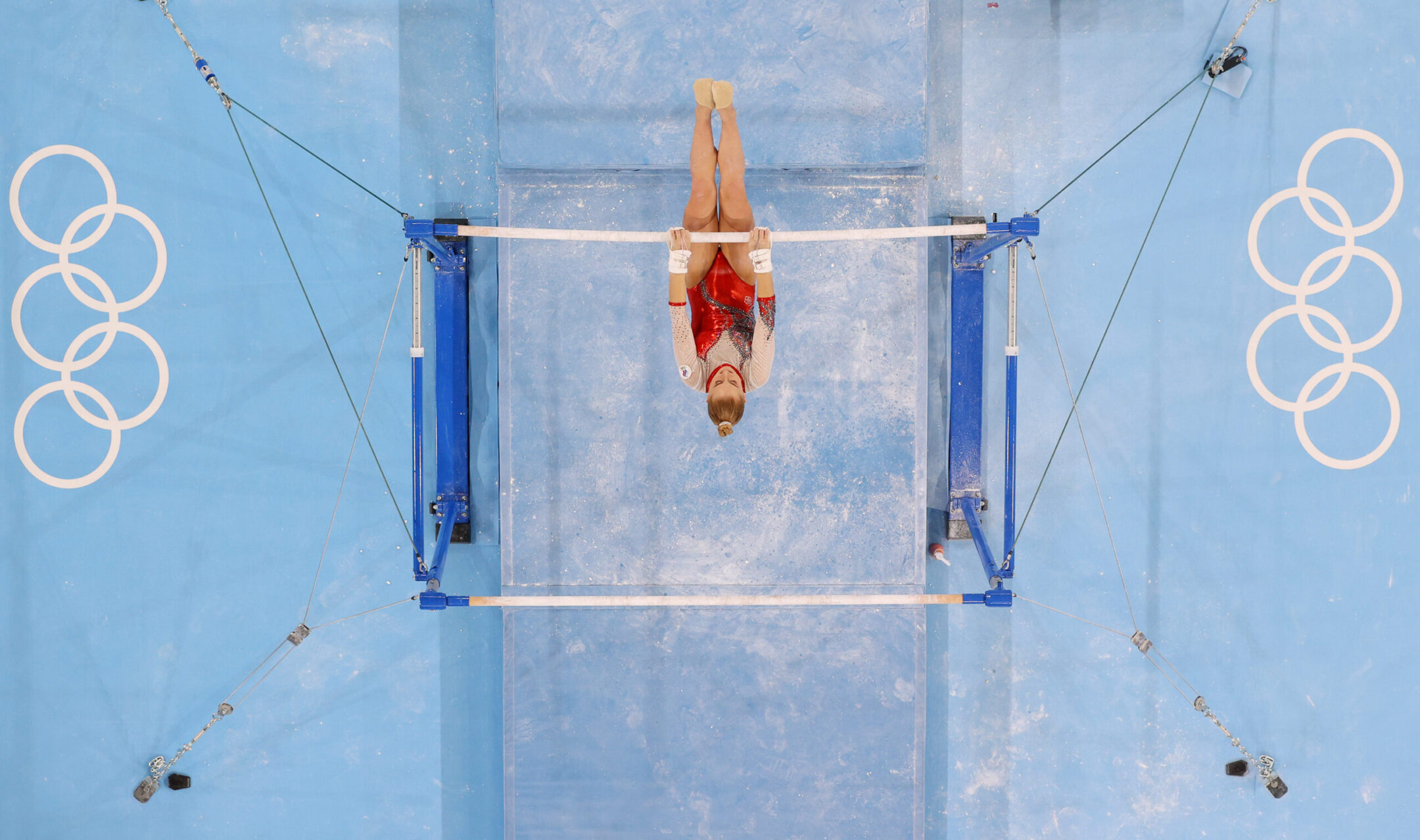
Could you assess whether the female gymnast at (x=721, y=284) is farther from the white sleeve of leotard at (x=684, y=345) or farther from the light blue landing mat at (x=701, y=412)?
the light blue landing mat at (x=701, y=412)

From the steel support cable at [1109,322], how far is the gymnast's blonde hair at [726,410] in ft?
5.97

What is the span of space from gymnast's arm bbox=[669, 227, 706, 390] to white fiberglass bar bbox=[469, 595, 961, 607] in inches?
39.2

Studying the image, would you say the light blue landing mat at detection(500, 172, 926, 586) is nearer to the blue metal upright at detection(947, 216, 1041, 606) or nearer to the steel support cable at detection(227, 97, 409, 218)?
the blue metal upright at detection(947, 216, 1041, 606)

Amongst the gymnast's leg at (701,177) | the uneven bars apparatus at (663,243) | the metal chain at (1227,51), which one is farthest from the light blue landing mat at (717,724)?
the metal chain at (1227,51)

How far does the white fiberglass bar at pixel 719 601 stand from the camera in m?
3.48

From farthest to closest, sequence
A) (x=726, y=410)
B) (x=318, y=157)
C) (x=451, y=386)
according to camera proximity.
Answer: (x=318, y=157) < (x=451, y=386) < (x=726, y=410)

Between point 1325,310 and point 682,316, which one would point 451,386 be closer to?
point 682,316

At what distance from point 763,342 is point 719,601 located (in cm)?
119

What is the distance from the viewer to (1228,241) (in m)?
4.01

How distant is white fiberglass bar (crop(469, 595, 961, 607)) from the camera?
3484 millimetres

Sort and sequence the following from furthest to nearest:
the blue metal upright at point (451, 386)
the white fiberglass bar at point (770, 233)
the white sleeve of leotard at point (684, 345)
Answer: the blue metal upright at point (451, 386) → the white fiberglass bar at point (770, 233) → the white sleeve of leotard at point (684, 345)

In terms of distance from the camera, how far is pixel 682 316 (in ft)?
10.1

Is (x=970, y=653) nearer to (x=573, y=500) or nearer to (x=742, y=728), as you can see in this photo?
(x=742, y=728)

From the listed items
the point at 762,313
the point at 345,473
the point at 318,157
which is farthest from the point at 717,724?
the point at 318,157
